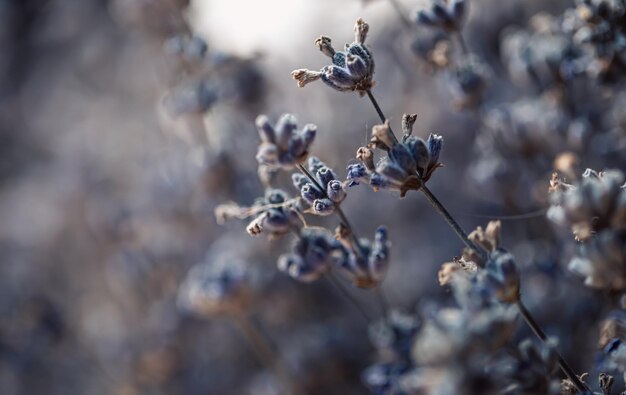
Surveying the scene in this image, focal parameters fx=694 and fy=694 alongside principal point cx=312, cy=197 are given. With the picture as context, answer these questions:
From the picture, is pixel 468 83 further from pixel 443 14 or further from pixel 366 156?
pixel 366 156

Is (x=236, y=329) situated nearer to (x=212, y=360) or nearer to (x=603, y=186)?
(x=212, y=360)

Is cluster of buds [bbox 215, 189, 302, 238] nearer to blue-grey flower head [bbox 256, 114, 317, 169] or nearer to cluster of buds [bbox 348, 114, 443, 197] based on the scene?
blue-grey flower head [bbox 256, 114, 317, 169]

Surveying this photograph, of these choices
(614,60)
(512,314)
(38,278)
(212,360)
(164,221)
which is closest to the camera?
(512,314)

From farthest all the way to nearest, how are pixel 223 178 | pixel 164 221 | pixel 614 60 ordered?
pixel 164 221 < pixel 223 178 < pixel 614 60

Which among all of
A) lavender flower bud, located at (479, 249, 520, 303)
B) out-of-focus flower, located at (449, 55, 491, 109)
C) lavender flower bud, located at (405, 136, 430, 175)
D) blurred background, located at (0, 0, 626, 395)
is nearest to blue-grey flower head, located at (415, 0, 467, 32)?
blurred background, located at (0, 0, 626, 395)

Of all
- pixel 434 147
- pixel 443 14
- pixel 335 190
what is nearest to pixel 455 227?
pixel 434 147

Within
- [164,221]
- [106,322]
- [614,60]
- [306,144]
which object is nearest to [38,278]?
[106,322]
